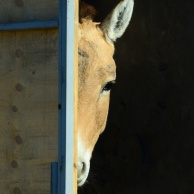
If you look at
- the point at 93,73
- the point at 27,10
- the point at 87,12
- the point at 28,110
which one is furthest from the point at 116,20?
the point at 28,110

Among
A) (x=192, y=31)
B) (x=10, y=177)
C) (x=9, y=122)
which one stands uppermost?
(x=192, y=31)

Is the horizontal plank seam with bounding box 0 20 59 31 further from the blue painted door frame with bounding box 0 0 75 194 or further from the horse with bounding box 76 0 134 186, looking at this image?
the horse with bounding box 76 0 134 186

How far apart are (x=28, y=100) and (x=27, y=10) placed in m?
0.47

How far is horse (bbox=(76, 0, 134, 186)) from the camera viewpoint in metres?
4.79

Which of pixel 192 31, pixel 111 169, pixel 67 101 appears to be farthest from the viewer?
pixel 111 169

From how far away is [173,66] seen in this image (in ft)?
22.1

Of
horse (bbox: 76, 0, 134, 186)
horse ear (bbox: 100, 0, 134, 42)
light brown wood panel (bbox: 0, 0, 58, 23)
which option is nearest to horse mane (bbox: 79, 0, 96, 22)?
horse (bbox: 76, 0, 134, 186)

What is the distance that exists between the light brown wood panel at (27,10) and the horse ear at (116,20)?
8.53 ft

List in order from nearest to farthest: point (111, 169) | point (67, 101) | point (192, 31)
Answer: point (67, 101) → point (192, 31) → point (111, 169)

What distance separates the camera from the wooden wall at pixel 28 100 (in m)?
3.27

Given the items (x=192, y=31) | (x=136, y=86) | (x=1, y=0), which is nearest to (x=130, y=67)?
(x=136, y=86)

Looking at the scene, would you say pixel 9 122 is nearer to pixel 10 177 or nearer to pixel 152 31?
pixel 10 177

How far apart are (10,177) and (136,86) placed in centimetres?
378

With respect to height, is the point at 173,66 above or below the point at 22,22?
below
